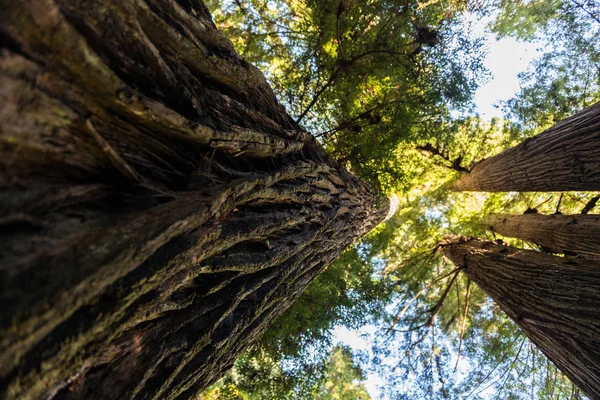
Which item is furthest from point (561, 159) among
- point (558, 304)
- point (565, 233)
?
point (565, 233)

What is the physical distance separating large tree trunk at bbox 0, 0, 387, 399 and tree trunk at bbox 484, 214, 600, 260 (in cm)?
370

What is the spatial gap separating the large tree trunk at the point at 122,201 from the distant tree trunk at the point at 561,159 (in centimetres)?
273

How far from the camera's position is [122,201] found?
1.11 meters

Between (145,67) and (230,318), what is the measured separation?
137 centimetres

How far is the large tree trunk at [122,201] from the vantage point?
0.79m

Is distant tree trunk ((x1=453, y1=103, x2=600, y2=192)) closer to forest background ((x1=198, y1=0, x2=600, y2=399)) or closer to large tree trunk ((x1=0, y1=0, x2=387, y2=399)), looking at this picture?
forest background ((x1=198, y1=0, x2=600, y2=399))

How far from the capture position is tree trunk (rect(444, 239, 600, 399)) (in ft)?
8.39

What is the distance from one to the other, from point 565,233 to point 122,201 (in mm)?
4877

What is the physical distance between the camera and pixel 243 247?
1.91 m

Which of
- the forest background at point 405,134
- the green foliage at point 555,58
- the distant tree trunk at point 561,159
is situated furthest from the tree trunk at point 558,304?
the green foliage at point 555,58

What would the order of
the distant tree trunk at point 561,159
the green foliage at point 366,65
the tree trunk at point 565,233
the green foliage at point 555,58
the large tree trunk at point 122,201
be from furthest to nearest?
the green foliage at point 555,58 → the green foliage at point 366,65 → the tree trunk at point 565,233 → the distant tree trunk at point 561,159 → the large tree trunk at point 122,201

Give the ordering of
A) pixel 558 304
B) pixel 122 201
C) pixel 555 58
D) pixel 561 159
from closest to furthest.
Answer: pixel 122 201, pixel 558 304, pixel 561 159, pixel 555 58

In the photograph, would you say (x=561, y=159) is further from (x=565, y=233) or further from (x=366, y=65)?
(x=366, y=65)

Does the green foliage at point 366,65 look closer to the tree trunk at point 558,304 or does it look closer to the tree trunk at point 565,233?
the tree trunk at point 565,233
